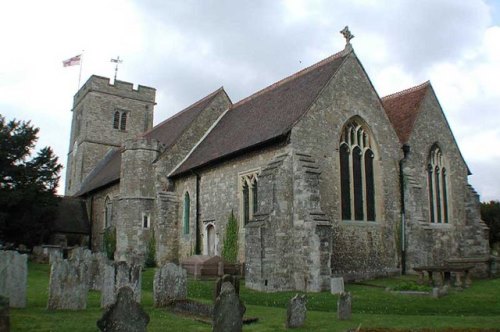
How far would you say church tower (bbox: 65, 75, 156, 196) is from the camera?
1585 inches

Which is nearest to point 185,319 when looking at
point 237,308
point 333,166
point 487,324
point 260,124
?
point 237,308

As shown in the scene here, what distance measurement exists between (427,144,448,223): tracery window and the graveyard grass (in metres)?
5.18

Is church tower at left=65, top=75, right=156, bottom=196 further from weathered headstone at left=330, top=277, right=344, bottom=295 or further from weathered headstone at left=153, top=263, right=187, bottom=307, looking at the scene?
weathered headstone at left=153, top=263, right=187, bottom=307

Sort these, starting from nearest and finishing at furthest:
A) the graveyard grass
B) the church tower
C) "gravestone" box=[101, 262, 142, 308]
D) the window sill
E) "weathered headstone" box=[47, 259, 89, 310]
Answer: the graveyard grass → "weathered headstone" box=[47, 259, 89, 310] → "gravestone" box=[101, 262, 142, 308] → the window sill → the church tower

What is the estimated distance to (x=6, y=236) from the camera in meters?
27.5

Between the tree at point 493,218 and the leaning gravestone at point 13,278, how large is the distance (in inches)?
1277

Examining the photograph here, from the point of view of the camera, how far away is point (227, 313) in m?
7.41

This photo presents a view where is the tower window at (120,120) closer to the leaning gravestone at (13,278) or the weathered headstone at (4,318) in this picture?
the leaning gravestone at (13,278)

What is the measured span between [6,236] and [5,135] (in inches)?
225

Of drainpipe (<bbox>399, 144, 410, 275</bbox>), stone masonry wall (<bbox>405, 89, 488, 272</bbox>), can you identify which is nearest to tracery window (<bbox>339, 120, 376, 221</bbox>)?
drainpipe (<bbox>399, 144, 410, 275</bbox>)

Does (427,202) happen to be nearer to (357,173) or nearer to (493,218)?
(357,173)

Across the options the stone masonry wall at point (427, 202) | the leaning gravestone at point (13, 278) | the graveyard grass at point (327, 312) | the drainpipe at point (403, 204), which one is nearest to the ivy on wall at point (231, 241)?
the graveyard grass at point (327, 312)

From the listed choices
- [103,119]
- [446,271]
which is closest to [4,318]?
[446,271]

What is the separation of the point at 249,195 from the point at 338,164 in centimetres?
389
